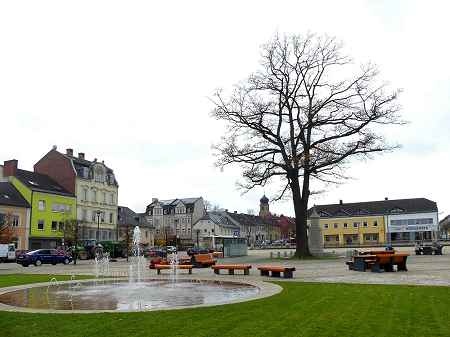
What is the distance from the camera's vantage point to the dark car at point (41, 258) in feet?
137

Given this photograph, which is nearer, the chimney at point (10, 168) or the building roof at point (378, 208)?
the chimney at point (10, 168)

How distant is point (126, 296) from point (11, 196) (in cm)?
5227

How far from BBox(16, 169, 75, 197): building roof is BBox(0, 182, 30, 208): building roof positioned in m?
1.52

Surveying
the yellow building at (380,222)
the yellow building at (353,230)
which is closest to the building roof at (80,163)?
the yellow building at (380,222)

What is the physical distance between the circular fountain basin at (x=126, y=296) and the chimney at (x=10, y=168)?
48.5 metres

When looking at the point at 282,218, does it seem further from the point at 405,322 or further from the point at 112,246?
the point at 405,322

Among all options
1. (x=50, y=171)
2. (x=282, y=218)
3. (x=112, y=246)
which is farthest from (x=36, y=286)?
(x=282, y=218)

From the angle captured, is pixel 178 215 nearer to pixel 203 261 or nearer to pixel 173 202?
pixel 173 202

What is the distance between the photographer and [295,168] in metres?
39.1

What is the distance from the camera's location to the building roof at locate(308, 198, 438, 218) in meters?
100

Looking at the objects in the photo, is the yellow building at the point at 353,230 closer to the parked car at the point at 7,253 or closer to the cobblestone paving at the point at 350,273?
the parked car at the point at 7,253

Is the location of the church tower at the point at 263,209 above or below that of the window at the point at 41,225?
above

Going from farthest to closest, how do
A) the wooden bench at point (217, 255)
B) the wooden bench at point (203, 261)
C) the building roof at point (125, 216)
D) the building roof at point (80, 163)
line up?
Result: the building roof at point (125, 216), the building roof at point (80, 163), the wooden bench at point (217, 255), the wooden bench at point (203, 261)

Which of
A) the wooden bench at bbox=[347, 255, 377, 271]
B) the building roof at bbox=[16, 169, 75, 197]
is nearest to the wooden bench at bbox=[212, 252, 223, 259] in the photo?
the wooden bench at bbox=[347, 255, 377, 271]
